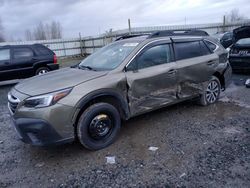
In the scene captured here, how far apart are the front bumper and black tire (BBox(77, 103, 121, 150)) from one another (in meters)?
0.34

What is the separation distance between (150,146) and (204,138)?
954mm

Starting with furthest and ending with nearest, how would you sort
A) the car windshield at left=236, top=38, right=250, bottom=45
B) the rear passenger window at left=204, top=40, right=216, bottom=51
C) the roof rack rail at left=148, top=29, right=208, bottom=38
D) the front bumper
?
1. the car windshield at left=236, top=38, right=250, bottom=45
2. the rear passenger window at left=204, top=40, right=216, bottom=51
3. the roof rack rail at left=148, top=29, right=208, bottom=38
4. the front bumper

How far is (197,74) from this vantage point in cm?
501

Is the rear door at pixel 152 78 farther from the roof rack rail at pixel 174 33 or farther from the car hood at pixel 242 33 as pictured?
the car hood at pixel 242 33

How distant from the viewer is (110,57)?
4.44 metres

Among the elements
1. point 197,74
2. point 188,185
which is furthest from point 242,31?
point 188,185

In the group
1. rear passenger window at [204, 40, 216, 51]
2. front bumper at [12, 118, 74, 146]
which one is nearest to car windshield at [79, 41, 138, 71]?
front bumper at [12, 118, 74, 146]

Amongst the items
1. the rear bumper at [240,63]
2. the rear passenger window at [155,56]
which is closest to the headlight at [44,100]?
the rear passenger window at [155,56]

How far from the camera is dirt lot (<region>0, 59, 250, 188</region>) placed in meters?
2.95

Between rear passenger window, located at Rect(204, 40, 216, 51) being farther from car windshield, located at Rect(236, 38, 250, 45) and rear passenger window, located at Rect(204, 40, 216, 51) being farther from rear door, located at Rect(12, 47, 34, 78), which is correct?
rear door, located at Rect(12, 47, 34, 78)

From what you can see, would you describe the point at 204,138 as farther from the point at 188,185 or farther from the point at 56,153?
the point at 56,153

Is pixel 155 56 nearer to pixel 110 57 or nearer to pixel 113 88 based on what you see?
pixel 110 57

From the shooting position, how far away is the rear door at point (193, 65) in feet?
15.6

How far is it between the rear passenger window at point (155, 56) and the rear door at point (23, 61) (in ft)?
23.0
